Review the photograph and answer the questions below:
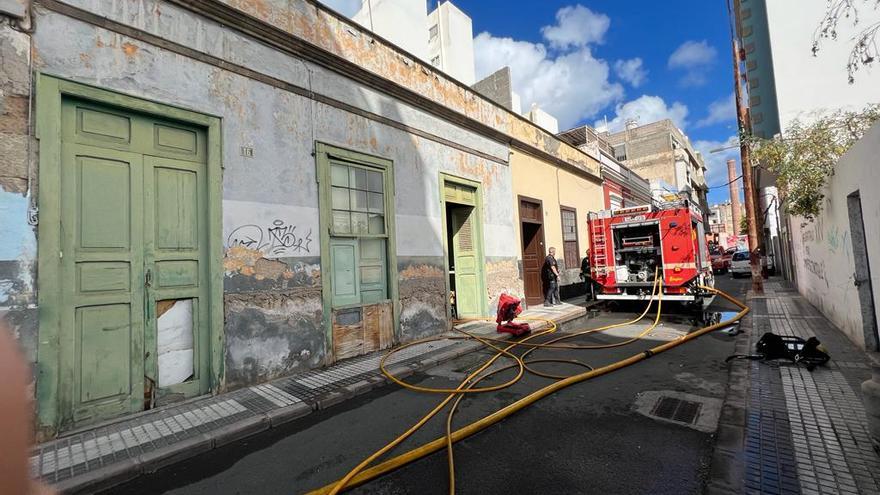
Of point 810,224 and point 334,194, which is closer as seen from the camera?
point 334,194

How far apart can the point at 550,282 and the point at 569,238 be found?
328 cm

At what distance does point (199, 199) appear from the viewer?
200 inches

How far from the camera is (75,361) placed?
4.02 metres

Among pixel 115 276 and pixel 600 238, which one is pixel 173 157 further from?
pixel 600 238

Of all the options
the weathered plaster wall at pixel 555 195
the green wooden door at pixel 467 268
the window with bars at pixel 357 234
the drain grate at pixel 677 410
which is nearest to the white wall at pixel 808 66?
the weathered plaster wall at pixel 555 195

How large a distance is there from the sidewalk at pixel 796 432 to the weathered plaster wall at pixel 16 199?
592 centimetres

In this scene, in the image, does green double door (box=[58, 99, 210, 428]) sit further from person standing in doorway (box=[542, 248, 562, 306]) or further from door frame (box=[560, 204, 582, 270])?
→ door frame (box=[560, 204, 582, 270])

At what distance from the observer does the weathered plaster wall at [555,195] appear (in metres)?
11.8

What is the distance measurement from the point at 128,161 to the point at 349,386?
3.69m

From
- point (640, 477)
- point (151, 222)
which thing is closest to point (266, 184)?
A: point (151, 222)

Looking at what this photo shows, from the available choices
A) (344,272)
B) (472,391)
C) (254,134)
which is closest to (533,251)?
(344,272)

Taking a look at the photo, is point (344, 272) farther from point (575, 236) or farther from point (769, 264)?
point (769, 264)

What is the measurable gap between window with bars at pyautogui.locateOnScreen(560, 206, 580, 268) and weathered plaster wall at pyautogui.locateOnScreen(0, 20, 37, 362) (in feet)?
42.0

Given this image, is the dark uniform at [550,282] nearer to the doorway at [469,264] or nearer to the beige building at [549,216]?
the beige building at [549,216]
